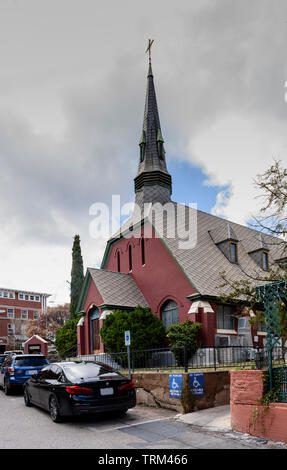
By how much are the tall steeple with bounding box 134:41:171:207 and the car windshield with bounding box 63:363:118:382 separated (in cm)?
1744

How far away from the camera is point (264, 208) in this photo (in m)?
11.5

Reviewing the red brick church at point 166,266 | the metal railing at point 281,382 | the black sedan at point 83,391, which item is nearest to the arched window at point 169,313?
the red brick church at point 166,266

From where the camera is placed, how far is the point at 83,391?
31.5ft

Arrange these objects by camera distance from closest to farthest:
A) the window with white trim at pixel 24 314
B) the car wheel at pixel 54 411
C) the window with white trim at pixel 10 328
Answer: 1. the car wheel at pixel 54 411
2. the window with white trim at pixel 10 328
3. the window with white trim at pixel 24 314

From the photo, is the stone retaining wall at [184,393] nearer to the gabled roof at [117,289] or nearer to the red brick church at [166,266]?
the red brick church at [166,266]

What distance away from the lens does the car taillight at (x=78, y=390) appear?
31.4 feet

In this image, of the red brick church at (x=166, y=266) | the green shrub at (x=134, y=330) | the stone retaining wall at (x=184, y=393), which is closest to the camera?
the stone retaining wall at (x=184, y=393)

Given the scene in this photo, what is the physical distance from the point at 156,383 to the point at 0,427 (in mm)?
4649

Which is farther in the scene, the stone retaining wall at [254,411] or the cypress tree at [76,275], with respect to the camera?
the cypress tree at [76,275]

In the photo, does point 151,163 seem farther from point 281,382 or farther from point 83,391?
point 281,382

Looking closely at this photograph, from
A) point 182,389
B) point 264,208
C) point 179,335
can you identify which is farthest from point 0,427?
point 179,335

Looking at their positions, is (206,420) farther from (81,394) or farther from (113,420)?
(81,394)

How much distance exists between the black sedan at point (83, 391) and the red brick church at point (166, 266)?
30.8 ft

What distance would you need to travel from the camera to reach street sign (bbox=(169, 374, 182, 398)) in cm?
1138
